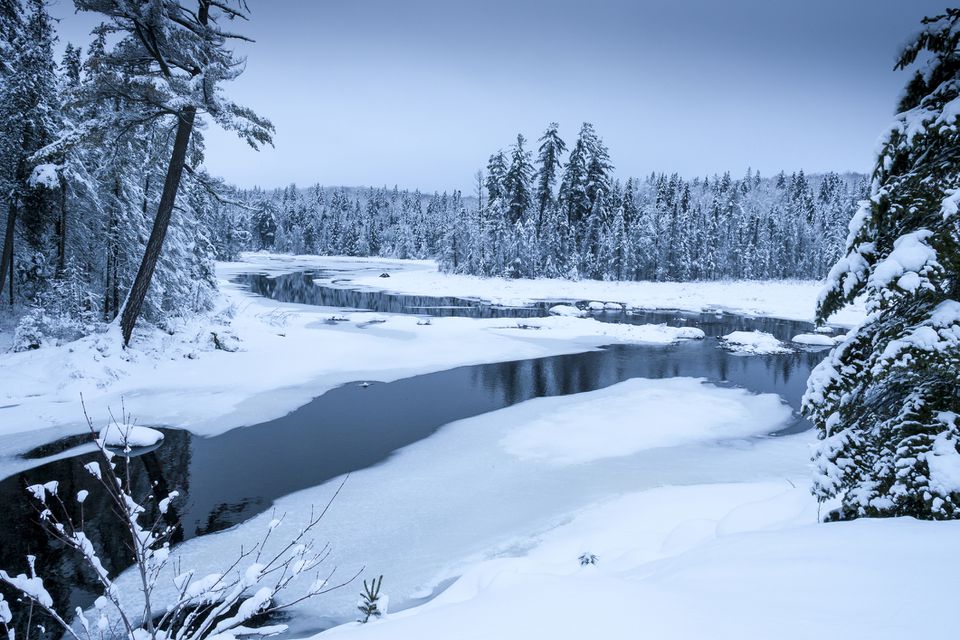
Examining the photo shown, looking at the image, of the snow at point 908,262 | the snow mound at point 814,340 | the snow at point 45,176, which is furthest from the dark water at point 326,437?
the snow at point 45,176

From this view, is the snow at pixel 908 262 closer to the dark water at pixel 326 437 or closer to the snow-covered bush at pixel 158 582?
the snow-covered bush at pixel 158 582

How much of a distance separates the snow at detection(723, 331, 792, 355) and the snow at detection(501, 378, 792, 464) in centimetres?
833

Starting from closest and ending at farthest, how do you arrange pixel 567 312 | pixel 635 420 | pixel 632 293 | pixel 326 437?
pixel 326 437 → pixel 635 420 → pixel 567 312 → pixel 632 293

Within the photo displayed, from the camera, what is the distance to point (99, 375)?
45.2ft

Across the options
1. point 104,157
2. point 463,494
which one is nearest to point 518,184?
point 104,157

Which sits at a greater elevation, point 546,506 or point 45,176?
point 45,176

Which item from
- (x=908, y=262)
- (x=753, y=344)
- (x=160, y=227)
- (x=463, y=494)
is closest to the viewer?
(x=908, y=262)

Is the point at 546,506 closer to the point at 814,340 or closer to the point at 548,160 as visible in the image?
the point at 814,340

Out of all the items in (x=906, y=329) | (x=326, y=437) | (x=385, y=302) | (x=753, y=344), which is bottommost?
(x=326, y=437)

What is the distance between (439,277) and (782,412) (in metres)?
47.7

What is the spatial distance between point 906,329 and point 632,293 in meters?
47.1

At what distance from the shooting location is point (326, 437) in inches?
466

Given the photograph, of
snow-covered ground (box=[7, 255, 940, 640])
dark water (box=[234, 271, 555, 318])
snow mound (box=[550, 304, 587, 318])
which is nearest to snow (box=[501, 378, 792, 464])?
snow-covered ground (box=[7, 255, 940, 640])

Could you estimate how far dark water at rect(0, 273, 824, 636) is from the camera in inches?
299
